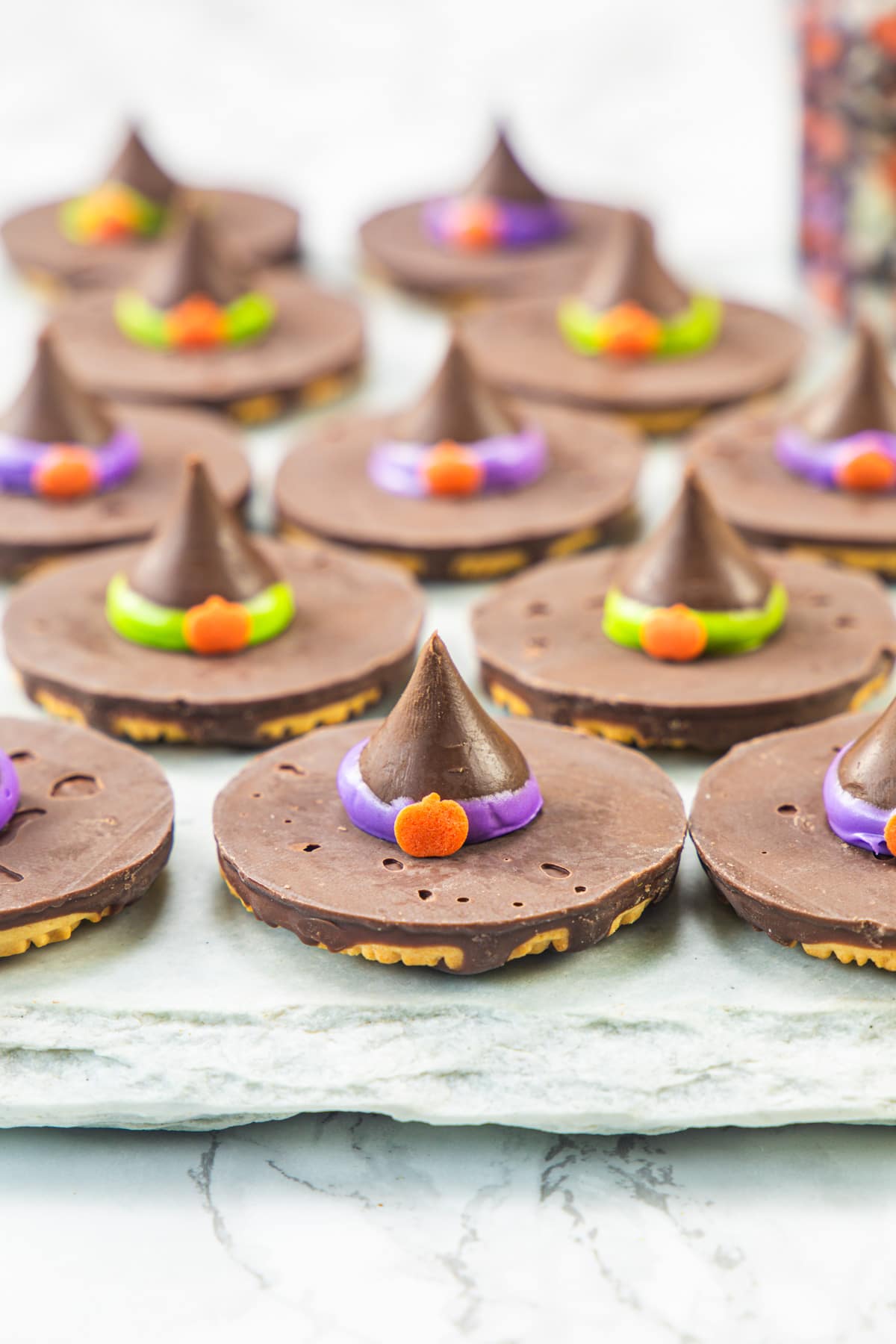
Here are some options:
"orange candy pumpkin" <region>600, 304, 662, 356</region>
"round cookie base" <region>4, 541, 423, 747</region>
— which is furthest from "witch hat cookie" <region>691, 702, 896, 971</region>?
"orange candy pumpkin" <region>600, 304, 662, 356</region>

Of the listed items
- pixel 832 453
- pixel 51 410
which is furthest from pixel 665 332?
pixel 51 410

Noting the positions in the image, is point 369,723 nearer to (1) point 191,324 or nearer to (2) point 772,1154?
(2) point 772,1154

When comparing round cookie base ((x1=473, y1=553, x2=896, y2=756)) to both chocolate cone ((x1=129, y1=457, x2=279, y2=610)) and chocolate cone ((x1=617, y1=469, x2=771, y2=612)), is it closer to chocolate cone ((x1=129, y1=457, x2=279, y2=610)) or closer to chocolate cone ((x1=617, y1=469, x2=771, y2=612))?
chocolate cone ((x1=617, y1=469, x2=771, y2=612))

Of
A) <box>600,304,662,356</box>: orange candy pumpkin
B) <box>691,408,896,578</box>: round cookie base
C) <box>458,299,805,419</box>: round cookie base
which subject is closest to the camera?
<box>691,408,896,578</box>: round cookie base

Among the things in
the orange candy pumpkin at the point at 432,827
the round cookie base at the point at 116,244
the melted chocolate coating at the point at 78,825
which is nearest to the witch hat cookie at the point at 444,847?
the orange candy pumpkin at the point at 432,827

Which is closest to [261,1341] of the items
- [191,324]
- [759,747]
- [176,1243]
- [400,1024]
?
[176,1243]
